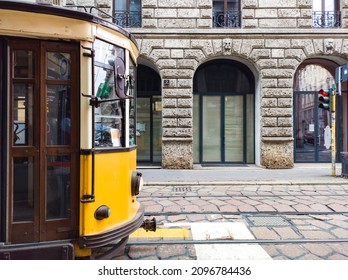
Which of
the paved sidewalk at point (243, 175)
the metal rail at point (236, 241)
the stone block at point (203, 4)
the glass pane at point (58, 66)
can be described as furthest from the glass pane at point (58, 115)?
the stone block at point (203, 4)

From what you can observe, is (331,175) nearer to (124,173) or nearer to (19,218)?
(124,173)

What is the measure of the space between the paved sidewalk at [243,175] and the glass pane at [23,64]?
6062mm

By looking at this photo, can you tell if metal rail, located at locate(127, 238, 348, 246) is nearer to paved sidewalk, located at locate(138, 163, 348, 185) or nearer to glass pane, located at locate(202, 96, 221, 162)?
paved sidewalk, located at locate(138, 163, 348, 185)

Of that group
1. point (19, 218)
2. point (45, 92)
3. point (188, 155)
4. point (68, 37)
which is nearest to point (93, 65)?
point (68, 37)

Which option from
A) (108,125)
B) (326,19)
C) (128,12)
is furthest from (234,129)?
(108,125)

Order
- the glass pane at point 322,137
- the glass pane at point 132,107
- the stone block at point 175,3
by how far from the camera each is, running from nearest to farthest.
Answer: the glass pane at point 132,107
the stone block at point 175,3
the glass pane at point 322,137

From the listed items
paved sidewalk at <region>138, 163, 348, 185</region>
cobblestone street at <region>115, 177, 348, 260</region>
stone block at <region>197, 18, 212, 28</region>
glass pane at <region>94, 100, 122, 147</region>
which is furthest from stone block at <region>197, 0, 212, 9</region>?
glass pane at <region>94, 100, 122, 147</region>

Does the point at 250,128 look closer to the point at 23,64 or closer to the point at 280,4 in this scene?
the point at 280,4

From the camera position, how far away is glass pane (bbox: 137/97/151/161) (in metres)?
12.8

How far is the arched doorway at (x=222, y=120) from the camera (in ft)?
41.5

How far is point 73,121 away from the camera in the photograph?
2.86m

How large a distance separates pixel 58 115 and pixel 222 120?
1040cm

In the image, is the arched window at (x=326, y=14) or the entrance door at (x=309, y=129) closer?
the arched window at (x=326, y=14)

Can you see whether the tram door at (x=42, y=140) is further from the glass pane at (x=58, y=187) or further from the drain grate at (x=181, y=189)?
the drain grate at (x=181, y=189)
